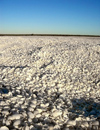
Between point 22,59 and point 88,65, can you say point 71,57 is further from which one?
point 22,59

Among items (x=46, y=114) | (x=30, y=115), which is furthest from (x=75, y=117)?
(x=30, y=115)

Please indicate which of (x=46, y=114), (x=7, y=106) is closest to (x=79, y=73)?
(x=46, y=114)

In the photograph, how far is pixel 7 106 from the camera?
3.25m

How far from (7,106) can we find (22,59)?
4.27m

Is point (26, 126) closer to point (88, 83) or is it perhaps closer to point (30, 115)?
point (30, 115)

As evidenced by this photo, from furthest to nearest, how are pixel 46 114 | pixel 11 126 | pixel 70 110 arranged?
pixel 70 110
pixel 46 114
pixel 11 126

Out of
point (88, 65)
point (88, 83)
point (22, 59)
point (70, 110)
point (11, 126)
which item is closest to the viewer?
point (11, 126)

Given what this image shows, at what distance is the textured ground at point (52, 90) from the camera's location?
3.13 meters

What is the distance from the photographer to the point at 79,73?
6.03 metres

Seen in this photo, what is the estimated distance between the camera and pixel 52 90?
4805 mm

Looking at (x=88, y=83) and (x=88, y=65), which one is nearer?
(x=88, y=83)

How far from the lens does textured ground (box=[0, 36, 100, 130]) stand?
313 cm

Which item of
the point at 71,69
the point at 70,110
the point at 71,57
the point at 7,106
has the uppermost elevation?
the point at 71,57

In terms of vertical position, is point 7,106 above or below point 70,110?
above
